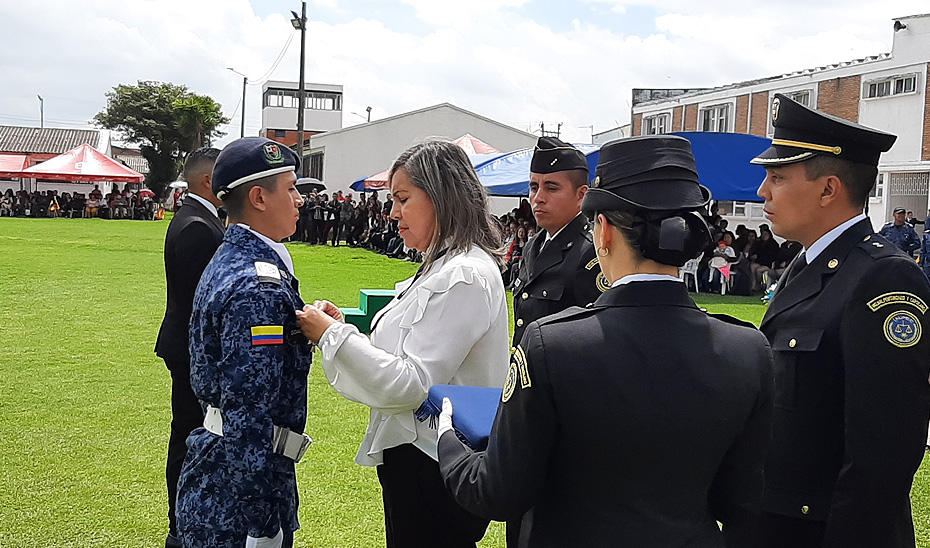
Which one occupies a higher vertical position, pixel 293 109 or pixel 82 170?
pixel 293 109

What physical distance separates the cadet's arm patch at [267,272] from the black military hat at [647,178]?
1.15 metres

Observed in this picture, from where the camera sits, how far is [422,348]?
2.65m

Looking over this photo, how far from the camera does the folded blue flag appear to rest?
210cm

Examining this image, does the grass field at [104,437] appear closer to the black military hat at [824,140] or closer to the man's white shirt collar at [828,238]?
the man's white shirt collar at [828,238]

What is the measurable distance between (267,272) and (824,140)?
1.76m

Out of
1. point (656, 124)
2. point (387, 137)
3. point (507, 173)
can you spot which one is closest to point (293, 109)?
point (387, 137)

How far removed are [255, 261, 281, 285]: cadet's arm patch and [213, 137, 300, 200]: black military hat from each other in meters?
0.32

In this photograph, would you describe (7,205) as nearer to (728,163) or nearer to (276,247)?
(728,163)

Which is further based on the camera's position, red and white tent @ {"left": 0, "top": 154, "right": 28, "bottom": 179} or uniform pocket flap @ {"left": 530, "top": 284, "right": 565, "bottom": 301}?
red and white tent @ {"left": 0, "top": 154, "right": 28, "bottom": 179}

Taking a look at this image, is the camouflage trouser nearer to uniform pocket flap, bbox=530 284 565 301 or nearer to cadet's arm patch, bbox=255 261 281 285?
cadet's arm patch, bbox=255 261 281 285

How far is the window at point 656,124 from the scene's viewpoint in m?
43.7

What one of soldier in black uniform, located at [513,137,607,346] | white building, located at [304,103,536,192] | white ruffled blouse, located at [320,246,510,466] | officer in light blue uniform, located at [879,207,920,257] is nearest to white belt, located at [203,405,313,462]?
white ruffled blouse, located at [320,246,510,466]

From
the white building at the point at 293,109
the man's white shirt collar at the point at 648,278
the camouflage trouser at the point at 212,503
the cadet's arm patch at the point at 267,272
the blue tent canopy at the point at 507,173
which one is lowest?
the camouflage trouser at the point at 212,503

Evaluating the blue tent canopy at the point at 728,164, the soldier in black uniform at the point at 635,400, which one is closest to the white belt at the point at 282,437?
the soldier in black uniform at the point at 635,400
